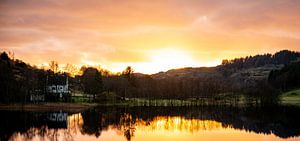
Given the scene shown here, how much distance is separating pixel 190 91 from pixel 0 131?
4709 inches

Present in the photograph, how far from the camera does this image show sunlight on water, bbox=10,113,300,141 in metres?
55.7

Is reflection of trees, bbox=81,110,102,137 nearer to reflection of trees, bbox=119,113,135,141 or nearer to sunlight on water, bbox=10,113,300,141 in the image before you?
sunlight on water, bbox=10,113,300,141

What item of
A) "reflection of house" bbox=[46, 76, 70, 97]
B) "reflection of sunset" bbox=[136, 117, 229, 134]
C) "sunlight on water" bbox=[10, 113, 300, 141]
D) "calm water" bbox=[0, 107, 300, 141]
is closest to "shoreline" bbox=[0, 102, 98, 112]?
"reflection of house" bbox=[46, 76, 70, 97]

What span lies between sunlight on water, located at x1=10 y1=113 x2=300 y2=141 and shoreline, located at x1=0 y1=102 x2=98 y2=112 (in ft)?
114

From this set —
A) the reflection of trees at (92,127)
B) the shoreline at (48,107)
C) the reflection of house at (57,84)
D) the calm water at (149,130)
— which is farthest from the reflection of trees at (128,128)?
the reflection of house at (57,84)

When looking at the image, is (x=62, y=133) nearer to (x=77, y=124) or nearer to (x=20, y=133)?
(x=20, y=133)

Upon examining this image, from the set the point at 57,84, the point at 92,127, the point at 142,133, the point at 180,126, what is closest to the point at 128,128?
the point at 142,133

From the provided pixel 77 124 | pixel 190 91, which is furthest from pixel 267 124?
pixel 190 91

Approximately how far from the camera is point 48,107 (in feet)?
357

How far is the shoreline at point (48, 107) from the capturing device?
104m

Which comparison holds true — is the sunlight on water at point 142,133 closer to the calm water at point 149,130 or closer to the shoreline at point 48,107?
the calm water at point 149,130

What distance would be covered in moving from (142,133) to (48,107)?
55.6 m

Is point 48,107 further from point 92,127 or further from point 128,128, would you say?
point 128,128

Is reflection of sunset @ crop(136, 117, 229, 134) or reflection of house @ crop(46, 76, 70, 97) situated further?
reflection of house @ crop(46, 76, 70, 97)
